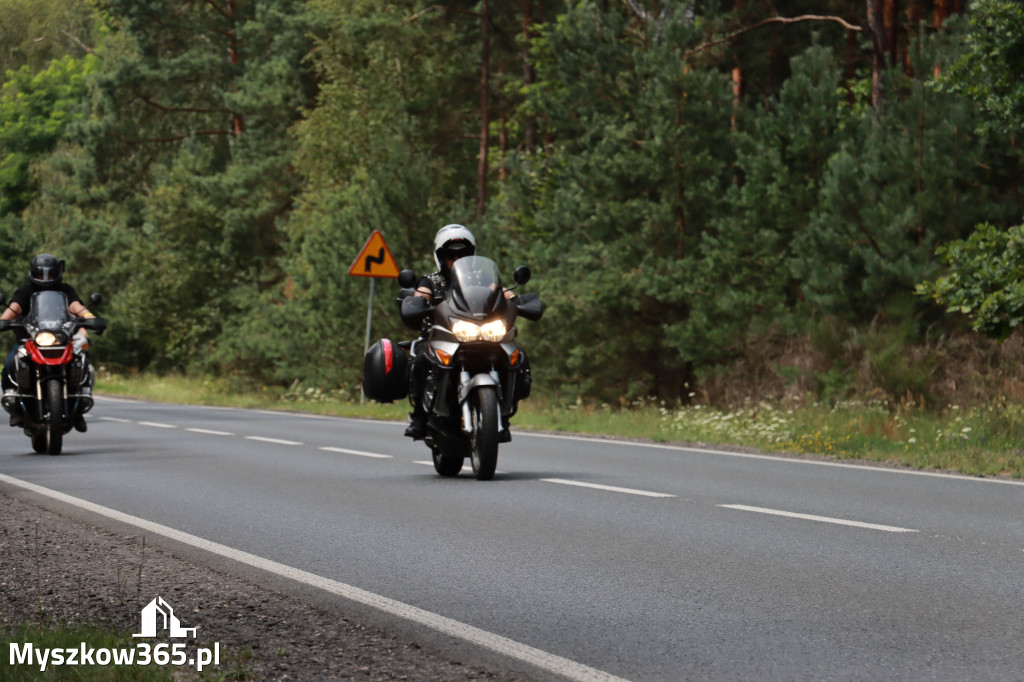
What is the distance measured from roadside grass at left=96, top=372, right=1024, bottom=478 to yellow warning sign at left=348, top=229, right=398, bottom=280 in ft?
8.39

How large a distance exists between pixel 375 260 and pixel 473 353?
50.7ft

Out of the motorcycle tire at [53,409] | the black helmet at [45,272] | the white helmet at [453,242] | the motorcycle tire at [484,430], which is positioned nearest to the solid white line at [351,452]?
the motorcycle tire at [53,409]

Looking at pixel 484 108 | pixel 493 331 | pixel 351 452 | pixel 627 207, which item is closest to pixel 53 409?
pixel 351 452

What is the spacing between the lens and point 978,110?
2044cm

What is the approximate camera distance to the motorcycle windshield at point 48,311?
15930 millimetres

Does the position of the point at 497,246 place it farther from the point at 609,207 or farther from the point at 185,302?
the point at 185,302

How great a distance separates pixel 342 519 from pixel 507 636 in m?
4.24

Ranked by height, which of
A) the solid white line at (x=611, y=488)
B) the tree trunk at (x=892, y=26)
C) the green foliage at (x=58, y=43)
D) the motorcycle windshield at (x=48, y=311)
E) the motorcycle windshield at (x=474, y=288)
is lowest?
the solid white line at (x=611, y=488)

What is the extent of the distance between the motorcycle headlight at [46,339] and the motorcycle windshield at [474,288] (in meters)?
5.53

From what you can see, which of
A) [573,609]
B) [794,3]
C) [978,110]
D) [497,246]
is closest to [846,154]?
[978,110]

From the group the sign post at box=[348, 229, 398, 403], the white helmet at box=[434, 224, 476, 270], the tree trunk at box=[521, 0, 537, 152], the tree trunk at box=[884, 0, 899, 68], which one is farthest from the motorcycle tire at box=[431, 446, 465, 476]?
the tree trunk at box=[521, 0, 537, 152]

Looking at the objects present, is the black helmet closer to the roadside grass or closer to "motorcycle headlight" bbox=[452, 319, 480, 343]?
"motorcycle headlight" bbox=[452, 319, 480, 343]

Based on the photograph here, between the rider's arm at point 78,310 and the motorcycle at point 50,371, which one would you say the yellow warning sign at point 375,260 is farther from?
the motorcycle at point 50,371

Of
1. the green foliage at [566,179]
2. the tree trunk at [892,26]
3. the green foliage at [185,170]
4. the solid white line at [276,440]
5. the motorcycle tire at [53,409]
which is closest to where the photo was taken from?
the motorcycle tire at [53,409]
